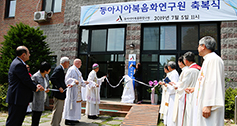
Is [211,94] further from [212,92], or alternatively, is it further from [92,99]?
[92,99]

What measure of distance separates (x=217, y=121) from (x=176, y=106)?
2.01 metres

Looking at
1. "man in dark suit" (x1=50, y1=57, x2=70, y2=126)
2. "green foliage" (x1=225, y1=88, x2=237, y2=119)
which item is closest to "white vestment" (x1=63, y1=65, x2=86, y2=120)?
"man in dark suit" (x1=50, y1=57, x2=70, y2=126)

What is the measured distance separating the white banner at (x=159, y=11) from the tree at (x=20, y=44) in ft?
8.98

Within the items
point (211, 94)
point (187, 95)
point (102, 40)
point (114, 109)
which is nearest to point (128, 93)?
point (114, 109)

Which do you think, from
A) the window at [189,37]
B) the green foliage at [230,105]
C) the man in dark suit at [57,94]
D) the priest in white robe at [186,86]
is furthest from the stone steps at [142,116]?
the window at [189,37]

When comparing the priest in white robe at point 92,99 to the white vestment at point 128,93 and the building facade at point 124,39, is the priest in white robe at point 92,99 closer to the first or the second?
the white vestment at point 128,93

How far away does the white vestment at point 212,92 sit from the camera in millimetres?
2332

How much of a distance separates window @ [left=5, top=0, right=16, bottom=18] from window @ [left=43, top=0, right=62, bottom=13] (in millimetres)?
3654

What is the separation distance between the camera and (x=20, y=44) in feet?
26.5

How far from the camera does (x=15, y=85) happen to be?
3.28 meters

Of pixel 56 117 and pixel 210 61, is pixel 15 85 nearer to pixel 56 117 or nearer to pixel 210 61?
pixel 56 117

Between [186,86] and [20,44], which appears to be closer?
[186,86]

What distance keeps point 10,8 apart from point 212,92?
52.5 feet

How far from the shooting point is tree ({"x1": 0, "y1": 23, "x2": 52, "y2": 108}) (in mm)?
7743
